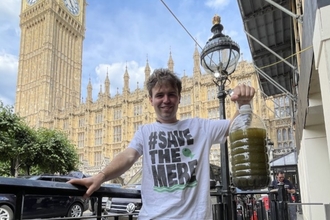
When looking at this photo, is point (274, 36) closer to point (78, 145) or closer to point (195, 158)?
point (195, 158)

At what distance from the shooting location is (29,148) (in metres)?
23.9

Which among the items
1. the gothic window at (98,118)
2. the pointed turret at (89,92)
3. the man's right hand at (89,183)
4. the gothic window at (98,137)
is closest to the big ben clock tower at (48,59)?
the pointed turret at (89,92)

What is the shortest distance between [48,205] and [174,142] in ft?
27.3

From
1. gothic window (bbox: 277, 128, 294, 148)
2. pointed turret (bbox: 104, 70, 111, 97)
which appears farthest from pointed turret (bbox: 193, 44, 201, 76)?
pointed turret (bbox: 104, 70, 111, 97)

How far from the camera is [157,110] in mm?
1842

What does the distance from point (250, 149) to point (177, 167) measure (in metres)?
0.44

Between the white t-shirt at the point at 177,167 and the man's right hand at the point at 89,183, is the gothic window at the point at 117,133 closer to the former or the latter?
the white t-shirt at the point at 177,167

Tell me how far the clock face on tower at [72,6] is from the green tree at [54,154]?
41.3 m

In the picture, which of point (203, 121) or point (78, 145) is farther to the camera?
point (78, 145)

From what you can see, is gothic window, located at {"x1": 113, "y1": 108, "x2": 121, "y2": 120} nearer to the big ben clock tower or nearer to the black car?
the big ben clock tower

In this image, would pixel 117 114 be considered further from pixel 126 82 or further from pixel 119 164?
pixel 119 164

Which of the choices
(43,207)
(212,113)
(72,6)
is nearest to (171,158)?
(43,207)

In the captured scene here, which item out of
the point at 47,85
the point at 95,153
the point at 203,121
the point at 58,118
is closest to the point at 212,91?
the point at 95,153

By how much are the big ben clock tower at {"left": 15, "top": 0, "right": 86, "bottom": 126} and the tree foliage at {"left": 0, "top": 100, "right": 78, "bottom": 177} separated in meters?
24.4
